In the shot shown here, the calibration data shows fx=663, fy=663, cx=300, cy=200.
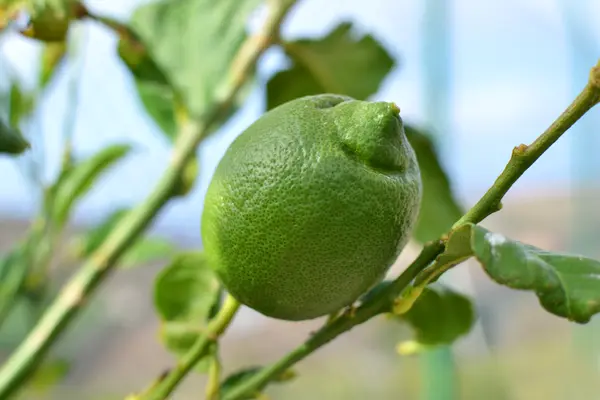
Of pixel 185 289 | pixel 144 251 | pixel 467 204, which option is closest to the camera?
pixel 185 289

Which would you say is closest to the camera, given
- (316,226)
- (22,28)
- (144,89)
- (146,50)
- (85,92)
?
(316,226)

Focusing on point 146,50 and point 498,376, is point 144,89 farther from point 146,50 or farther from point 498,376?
point 498,376

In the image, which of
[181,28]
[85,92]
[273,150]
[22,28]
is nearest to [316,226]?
[273,150]

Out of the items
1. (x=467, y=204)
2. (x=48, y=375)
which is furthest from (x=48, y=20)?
(x=467, y=204)

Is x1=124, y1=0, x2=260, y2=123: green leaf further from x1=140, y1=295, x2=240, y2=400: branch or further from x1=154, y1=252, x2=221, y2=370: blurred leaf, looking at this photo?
x1=140, y1=295, x2=240, y2=400: branch

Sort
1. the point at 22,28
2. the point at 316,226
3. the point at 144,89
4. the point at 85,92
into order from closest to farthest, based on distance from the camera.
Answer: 1. the point at 316,226
2. the point at 22,28
3. the point at 144,89
4. the point at 85,92

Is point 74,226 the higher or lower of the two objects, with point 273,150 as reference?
lower

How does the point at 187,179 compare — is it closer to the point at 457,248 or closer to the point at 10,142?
the point at 10,142
